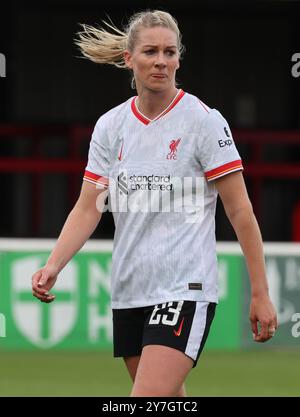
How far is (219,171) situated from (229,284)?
5.29m

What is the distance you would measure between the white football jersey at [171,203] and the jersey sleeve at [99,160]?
0.11 metres

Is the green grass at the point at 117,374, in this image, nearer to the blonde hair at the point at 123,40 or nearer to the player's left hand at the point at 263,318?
the blonde hair at the point at 123,40

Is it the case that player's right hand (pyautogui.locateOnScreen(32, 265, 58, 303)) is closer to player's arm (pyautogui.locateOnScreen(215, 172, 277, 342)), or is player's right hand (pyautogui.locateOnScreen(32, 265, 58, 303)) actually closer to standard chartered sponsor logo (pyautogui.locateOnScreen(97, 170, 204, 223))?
standard chartered sponsor logo (pyautogui.locateOnScreen(97, 170, 204, 223))

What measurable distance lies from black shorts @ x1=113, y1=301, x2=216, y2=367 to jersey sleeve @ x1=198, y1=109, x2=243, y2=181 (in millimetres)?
508

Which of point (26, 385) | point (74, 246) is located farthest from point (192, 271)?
point (26, 385)

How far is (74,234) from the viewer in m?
5.24

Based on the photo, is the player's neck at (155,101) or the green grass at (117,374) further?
the green grass at (117,374)

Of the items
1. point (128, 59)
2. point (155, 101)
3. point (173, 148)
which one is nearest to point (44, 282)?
point (173, 148)

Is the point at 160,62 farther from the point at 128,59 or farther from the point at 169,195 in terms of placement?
the point at 169,195

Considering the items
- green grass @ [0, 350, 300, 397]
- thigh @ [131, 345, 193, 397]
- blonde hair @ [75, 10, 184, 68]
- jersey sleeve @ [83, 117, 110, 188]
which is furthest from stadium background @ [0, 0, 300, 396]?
thigh @ [131, 345, 193, 397]

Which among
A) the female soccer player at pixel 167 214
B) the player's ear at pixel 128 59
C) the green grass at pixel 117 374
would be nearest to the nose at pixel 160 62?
the female soccer player at pixel 167 214

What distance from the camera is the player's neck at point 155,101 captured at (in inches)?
200

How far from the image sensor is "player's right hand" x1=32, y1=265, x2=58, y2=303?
5.09m

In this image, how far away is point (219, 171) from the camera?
4.95m
